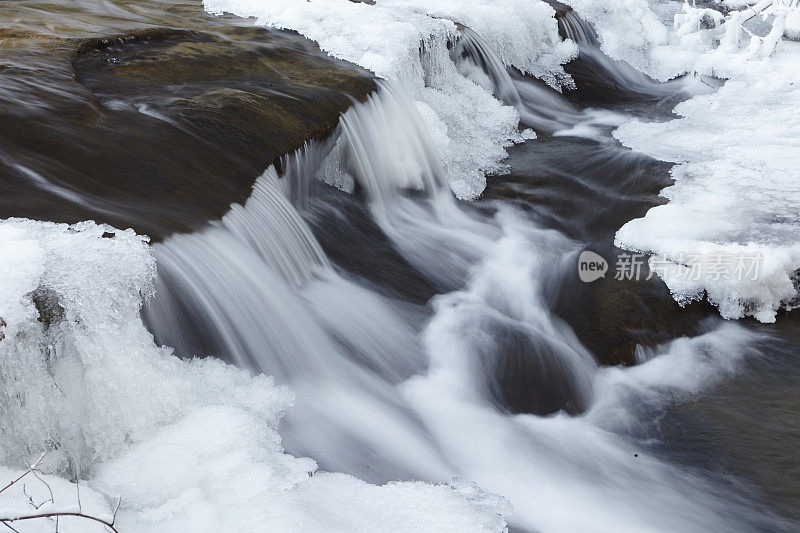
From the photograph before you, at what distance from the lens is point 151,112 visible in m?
4.79

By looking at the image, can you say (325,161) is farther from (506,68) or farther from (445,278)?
(506,68)

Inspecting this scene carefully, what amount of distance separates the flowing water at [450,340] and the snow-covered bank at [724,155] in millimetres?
A: 263

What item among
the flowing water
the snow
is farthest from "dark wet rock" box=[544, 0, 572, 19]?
the flowing water

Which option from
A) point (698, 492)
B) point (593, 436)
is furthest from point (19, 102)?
point (698, 492)

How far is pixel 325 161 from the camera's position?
17.7 ft

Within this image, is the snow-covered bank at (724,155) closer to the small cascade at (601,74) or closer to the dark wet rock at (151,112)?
the small cascade at (601,74)

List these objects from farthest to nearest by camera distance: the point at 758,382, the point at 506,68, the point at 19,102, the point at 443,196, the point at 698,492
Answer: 1. the point at 506,68
2. the point at 443,196
3. the point at 19,102
4. the point at 758,382
5. the point at 698,492

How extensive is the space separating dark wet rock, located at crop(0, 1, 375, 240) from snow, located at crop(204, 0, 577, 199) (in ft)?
1.00

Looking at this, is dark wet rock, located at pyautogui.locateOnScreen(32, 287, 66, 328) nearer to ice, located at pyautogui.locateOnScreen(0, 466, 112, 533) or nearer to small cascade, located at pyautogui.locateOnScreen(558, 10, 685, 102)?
ice, located at pyautogui.locateOnScreen(0, 466, 112, 533)

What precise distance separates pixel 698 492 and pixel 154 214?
2964 mm

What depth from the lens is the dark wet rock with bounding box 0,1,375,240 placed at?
3.86 meters

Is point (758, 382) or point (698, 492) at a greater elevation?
point (758, 382)

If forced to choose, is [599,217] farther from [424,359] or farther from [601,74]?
[601,74]

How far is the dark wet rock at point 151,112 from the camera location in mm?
3855
